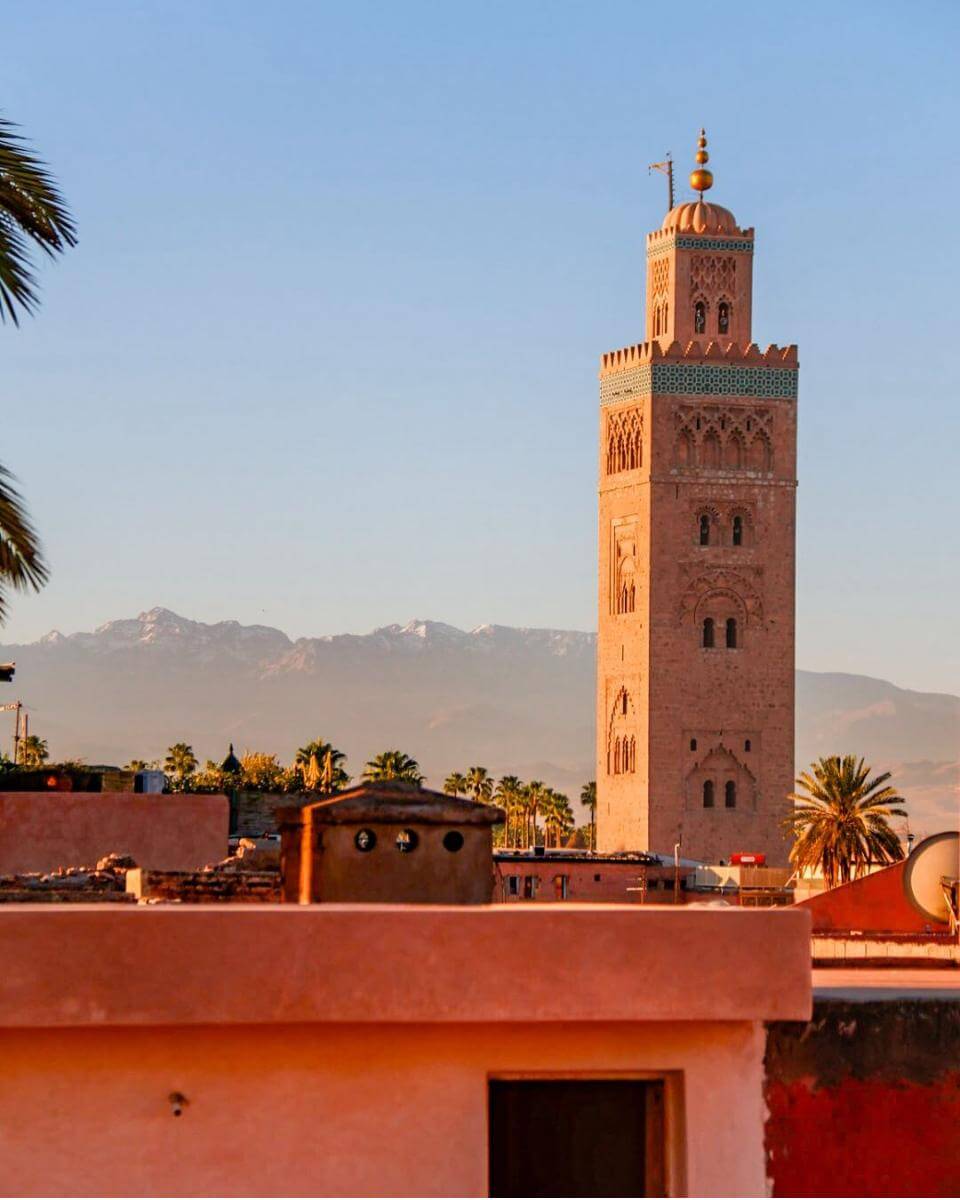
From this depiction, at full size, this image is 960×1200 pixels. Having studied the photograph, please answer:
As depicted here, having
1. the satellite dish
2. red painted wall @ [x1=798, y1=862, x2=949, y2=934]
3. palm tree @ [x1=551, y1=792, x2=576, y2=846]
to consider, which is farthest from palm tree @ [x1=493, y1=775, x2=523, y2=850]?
the satellite dish

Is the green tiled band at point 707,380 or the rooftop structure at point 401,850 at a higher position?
the green tiled band at point 707,380

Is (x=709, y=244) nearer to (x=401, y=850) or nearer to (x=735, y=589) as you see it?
(x=735, y=589)

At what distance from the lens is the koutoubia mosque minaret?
236 ft

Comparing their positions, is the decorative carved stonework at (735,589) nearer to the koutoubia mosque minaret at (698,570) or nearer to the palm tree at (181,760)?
the koutoubia mosque minaret at (698,570)

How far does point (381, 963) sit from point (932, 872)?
25.5 ft

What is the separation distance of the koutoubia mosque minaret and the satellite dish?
184 ft

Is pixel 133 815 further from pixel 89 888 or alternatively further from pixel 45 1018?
pixel 45 1018

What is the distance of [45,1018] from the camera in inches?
295

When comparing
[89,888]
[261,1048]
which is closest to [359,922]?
[261,1048]

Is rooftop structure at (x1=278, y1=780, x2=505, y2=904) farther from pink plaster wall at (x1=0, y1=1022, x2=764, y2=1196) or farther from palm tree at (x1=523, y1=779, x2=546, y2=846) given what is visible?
palm tree at (x1=523, y1=779, x2=546, y2=846)

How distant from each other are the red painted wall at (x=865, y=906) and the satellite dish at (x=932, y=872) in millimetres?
5647

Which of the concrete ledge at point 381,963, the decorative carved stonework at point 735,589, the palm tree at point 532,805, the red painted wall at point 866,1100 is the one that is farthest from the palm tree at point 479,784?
the concrete ledge at point 381,963

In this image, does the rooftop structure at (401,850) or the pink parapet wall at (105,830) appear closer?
the rooftop structure at (401,850)

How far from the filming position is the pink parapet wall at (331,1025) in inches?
296
